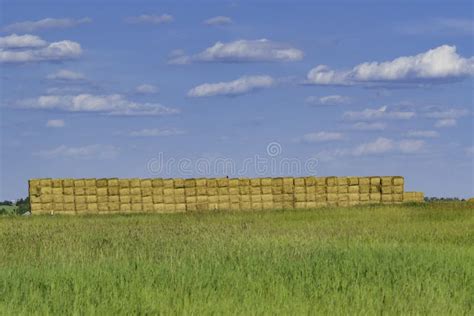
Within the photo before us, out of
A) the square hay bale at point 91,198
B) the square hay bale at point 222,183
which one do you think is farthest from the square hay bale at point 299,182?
the square hay bale at point 91,198

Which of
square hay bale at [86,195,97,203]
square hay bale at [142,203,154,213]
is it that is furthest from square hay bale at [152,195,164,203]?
square hay bale at [86,195,97,203]

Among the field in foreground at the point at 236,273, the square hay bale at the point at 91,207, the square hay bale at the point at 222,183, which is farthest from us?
the square hay bale at the point at 222,183

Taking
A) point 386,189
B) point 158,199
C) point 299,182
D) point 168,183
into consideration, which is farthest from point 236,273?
point 386,189

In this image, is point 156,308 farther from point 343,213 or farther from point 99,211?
point 99,211

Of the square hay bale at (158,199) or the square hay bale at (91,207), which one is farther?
the square hay bale at (158,199)

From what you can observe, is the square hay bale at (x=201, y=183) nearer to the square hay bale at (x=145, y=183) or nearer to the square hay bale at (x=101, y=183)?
the square hay bale at (x=145, y=183)

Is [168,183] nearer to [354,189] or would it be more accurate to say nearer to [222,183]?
[222,183]

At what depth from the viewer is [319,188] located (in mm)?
38750

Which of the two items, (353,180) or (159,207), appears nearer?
(159,207)

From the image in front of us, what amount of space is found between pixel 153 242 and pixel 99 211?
19220 millimetres

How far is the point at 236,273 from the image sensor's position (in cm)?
1223

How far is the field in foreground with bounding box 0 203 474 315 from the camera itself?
393 inches

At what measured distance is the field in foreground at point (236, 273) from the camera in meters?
9.99

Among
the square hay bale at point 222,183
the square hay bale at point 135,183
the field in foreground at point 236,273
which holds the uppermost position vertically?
the square hay bale at point 135,183
